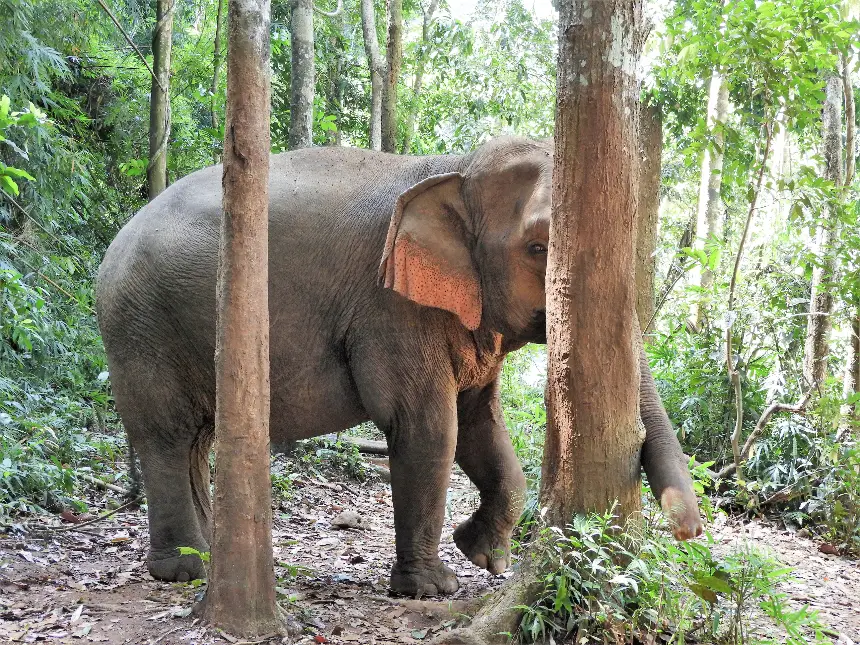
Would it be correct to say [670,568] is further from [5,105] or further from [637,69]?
[5,105]

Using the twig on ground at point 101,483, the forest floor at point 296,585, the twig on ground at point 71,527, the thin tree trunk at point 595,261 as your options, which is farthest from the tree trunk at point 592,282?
the twig on ground at point 101,483

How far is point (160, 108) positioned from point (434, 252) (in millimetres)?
3591

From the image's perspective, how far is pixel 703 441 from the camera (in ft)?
26.3

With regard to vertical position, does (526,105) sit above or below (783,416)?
above

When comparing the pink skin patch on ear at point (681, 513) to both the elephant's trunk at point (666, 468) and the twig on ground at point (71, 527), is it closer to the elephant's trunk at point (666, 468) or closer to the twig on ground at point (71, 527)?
the elephant's trunk at point (666, 468)

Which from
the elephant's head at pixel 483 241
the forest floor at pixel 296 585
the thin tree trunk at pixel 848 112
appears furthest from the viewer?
the thin tree trunk at pixel 848 112

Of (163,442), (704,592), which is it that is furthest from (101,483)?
(704,592)

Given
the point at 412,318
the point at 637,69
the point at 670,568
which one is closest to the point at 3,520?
the point at 412,318

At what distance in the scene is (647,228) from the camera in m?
8.38

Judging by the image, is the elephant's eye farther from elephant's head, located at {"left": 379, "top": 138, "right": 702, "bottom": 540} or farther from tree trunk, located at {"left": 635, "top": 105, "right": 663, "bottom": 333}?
tree trunk, located at {"left": 635, "top": 105, "right": 663, "bottom": 333}

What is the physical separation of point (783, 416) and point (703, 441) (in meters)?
0.76

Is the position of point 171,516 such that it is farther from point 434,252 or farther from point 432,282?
point 434,252

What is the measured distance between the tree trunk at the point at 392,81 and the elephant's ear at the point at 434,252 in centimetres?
439

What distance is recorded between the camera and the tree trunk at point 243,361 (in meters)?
4.15
